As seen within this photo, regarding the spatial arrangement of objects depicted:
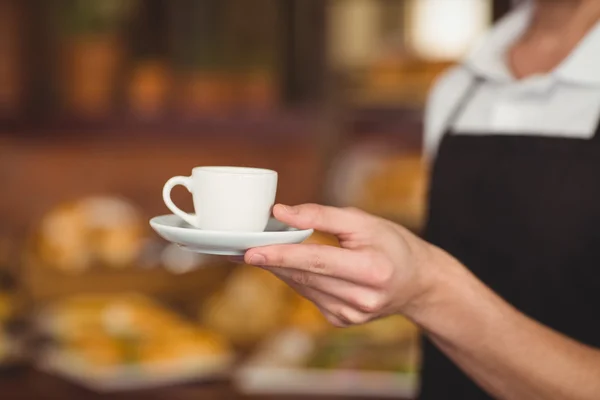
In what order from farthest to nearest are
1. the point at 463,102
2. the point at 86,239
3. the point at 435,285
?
the point at 86,239, the point at 463,102, the point at 435,285

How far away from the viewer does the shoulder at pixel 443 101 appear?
164cm

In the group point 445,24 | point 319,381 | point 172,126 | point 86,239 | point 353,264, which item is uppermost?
point 445,24

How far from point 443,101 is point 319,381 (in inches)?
24.0

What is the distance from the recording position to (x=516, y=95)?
1.48 metres

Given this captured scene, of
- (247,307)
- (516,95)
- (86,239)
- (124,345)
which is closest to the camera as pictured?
(516,95)

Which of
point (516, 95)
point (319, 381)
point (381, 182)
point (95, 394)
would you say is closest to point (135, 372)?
point (95, 394)

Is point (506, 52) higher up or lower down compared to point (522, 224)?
higher up

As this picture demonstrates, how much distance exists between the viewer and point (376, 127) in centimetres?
284

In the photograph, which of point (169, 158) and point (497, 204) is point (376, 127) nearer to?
point (169, 158)

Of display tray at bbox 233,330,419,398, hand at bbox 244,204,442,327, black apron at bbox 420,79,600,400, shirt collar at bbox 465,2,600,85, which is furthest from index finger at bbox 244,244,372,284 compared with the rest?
display tray at bbox 233,330,419,398

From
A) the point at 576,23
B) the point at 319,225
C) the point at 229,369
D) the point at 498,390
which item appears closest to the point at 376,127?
the point at 229,369

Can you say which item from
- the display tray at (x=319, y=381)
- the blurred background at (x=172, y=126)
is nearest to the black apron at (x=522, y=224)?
the display tray at (x=319, y=381)

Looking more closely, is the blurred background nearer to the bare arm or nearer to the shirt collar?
the shirt collar

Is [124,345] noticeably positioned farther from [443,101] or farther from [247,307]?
[443,101]
